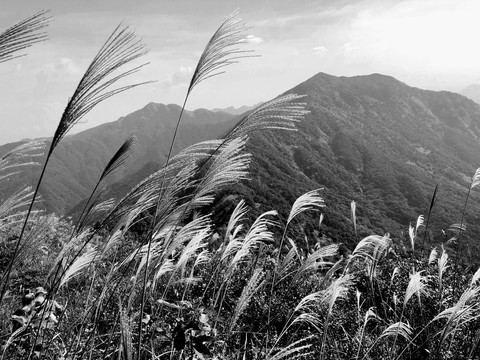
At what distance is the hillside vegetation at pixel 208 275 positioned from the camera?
161 cm

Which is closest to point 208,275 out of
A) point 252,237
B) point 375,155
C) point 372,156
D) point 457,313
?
point 252,237

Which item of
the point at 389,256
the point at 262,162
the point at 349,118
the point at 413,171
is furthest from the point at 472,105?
the point at 389,256

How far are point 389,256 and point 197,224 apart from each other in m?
5.77

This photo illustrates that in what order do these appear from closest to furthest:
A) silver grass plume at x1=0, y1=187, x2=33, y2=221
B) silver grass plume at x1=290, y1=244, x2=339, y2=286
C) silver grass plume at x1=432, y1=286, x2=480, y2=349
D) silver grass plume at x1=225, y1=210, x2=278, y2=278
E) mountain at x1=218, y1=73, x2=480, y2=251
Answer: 1. silver grass plume at x1=0, y1=187, x2=33, y2=221
2. silver grass plume at x1=432, y1=286, x2=480, y2=349
3. silver grass plume at x1=290, y1=244, x2=339, y2=286
4. silver grass plume at x1=225, y1=210, x2=278, y2=278
5. mountain at x1=218, y1=73, x2=480, y2=251

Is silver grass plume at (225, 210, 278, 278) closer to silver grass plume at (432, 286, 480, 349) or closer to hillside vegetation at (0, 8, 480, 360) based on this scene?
hillside vegetation at (0, 8, 480, 360)

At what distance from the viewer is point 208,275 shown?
5824mm

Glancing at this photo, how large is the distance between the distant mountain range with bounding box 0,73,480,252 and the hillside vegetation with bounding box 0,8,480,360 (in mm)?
48035

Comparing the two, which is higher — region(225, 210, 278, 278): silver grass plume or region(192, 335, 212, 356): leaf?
region(225, 210, 278, 278): silver grass plume

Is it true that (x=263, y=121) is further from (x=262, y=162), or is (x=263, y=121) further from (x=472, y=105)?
(x=472, y=105)

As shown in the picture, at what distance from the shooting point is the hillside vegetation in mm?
1605

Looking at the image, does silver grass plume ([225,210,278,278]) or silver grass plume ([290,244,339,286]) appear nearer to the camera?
silver grass plume ([290,244,339,286])

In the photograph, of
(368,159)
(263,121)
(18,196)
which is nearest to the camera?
(263,121)

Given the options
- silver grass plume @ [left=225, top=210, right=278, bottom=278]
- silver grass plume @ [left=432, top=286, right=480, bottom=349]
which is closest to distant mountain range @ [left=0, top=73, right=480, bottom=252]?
silver grass plume @ [left=225, top=210, right=278, bottom=278]

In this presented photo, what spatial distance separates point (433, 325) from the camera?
3852 mm
